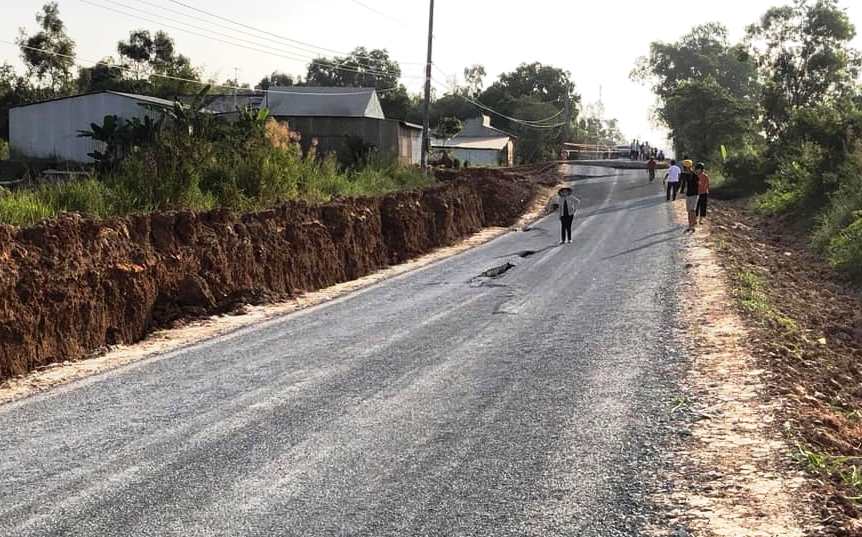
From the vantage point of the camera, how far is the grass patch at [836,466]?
18.9 feet

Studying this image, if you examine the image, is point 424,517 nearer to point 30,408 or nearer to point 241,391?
point 241,391

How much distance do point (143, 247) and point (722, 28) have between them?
391 ft

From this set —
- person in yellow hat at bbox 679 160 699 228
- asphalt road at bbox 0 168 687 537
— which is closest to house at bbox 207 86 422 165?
person in yellow hat at bbox 679 160 699 228

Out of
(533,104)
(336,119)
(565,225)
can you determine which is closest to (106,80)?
(336,119)

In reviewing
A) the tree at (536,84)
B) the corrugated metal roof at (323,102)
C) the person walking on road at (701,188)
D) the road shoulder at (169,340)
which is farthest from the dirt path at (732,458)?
the tree at (536,84)

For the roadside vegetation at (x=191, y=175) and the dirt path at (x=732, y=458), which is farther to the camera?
the roadside vegetation at (x=191, y=175)

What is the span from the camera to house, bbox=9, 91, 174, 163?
43.5m

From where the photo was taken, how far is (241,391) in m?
8.21

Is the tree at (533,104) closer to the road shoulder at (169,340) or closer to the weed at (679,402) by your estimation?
the road shoulder at (169,340)

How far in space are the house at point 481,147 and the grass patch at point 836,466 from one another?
63.6m

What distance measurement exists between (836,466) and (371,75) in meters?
115

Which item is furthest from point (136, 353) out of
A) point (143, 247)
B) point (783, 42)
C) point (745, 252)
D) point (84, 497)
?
point (783, 42)

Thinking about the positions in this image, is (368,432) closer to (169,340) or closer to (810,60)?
(169,340)

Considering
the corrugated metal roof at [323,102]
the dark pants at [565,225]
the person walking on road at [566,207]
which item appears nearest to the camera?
the person walking on road at [566,207]
